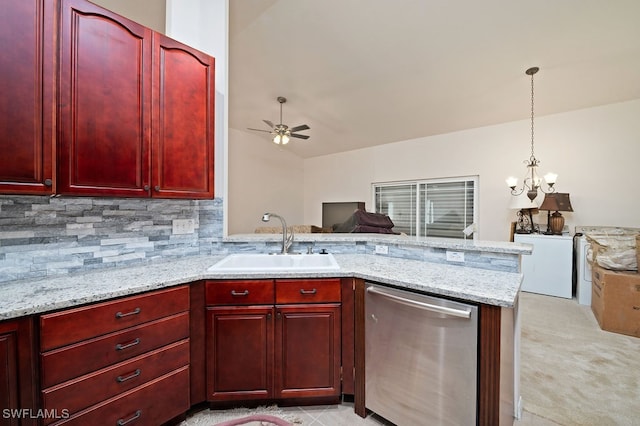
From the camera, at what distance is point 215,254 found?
2.03 m

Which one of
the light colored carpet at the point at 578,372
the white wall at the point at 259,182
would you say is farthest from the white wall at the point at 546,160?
the white wall at the point at 259,182

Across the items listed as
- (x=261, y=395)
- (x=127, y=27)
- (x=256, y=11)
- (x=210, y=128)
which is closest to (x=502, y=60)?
(x=256, y=11)

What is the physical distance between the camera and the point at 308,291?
4.92 ft

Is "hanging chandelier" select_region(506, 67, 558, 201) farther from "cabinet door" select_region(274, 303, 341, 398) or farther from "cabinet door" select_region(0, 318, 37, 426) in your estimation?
"cabinet door" select_region(0, 318, 37, 426)

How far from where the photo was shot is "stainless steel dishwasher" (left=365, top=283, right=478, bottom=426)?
1126 mm

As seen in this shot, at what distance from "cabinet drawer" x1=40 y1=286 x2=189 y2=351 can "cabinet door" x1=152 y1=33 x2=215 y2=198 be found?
2.06ft

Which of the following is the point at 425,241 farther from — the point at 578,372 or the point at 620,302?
the point at 620,302

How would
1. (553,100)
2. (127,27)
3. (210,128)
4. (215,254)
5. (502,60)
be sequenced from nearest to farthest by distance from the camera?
(127,27), (210,128), (215,254), (502,60), (553,100)

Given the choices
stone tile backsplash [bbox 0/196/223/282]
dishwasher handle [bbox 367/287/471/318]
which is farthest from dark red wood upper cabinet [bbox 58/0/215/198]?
dishwasher handle [bbox 367/287/471/318]

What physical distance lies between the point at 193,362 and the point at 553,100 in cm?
520

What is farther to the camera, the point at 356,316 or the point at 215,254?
the point at 215,254

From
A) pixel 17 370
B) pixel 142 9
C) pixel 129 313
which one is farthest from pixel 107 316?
pixel 142 9

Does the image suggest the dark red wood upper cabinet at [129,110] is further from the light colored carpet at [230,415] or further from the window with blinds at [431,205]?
the window with blinds at [431,205]

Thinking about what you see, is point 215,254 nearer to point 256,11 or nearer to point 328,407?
point 328,407
